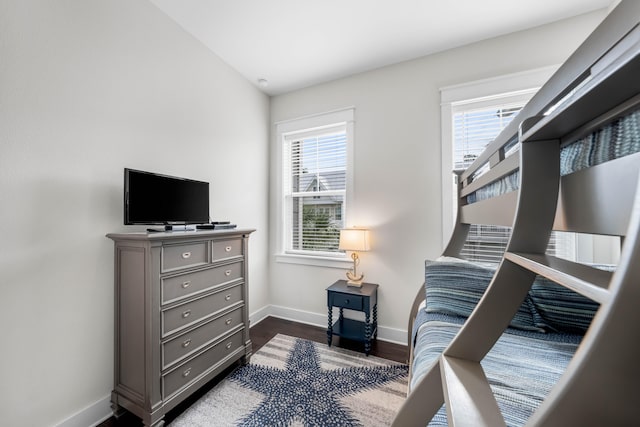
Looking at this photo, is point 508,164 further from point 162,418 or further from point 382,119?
point 162,418

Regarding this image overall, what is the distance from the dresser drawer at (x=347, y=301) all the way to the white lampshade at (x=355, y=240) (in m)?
0.44

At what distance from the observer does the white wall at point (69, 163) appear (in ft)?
4.18

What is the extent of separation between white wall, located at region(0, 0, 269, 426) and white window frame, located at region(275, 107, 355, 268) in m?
1.25

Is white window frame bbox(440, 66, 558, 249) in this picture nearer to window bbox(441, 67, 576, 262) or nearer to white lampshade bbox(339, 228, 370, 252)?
window bbox(441, 67, 576, 262)

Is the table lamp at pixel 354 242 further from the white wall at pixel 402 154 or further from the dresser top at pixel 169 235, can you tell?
the dresser top at pixel 169 235

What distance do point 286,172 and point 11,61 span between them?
89.1 inches

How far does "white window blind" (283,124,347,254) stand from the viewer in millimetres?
2932

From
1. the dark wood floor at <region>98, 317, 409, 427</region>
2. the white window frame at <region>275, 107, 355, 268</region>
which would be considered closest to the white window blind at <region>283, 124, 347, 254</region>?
the white window frame at <region>275, 107, 355, 268</region>

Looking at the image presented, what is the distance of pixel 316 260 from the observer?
9.65ft

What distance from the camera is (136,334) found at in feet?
5.04

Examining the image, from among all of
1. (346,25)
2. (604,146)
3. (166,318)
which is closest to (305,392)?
(166,318)

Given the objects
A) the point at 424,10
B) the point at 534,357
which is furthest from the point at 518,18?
the point at 534,357

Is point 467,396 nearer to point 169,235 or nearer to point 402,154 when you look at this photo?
point 169,235

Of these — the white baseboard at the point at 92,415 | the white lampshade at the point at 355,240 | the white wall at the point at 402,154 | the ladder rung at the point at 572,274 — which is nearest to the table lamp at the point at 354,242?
the white lampshade at the point at 355,240
